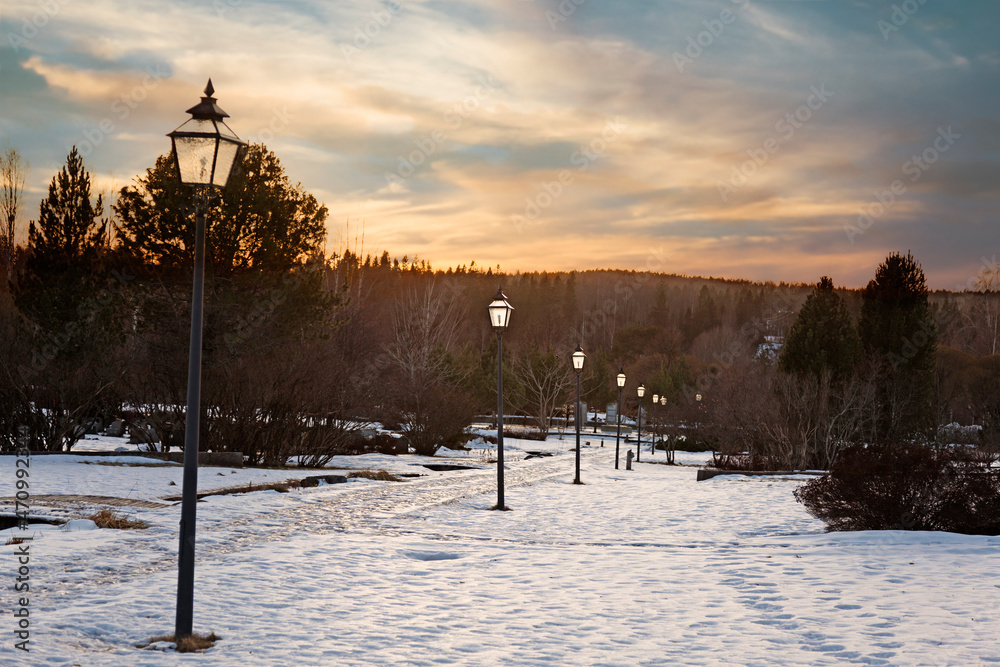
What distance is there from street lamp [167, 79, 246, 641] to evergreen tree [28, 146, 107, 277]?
23.7 m

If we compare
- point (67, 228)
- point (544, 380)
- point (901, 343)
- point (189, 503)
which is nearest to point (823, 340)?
point (901, 343)

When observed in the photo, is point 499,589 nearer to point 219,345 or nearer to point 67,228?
point 219,345

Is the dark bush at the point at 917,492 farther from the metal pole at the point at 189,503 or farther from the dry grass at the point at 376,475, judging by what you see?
the dry grass at the point at 376,475

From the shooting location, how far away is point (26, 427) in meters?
21.5

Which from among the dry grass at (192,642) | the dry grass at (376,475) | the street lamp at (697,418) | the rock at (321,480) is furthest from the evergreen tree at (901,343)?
the dry grass at (192,642)

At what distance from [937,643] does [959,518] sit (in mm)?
5890

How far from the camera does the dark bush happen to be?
11125mm

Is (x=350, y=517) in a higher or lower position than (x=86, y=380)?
lower

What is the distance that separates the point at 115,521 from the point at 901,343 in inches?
1449

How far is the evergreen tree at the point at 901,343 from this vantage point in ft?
116

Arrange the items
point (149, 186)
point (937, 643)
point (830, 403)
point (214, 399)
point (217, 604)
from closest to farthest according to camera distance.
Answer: point (937, 643) < point (217, 604) < point (214, 399) < point (149, 186) < point (830, 403)

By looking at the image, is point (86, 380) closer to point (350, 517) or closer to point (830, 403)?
point (350, 517)

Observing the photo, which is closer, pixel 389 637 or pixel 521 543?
pixel 389 637

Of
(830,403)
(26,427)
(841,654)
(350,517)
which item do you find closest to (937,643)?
(841,654)
